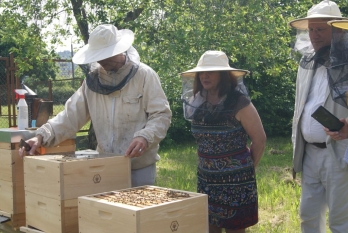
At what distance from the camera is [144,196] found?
7.73ft

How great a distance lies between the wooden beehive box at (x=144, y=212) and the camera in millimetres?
2070

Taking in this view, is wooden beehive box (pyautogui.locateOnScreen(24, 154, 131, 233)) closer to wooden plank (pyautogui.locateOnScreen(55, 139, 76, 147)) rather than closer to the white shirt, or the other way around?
wooden plank (pyautogui.locateOnScreen(55, 139, 76, 147))

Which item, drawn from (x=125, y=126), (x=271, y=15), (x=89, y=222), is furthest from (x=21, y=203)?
(x=271, y=15)

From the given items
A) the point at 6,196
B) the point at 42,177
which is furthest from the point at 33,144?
the point at 6,196

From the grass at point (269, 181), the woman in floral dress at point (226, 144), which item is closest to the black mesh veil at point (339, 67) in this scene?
the woman in floral dress at point (226, 144)

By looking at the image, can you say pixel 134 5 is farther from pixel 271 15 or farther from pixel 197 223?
pixel 197 223

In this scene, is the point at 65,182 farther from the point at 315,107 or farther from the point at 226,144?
the point at 315,107

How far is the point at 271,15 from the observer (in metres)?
6.24

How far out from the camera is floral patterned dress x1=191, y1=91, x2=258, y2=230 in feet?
9.25

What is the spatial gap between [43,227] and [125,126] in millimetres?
761

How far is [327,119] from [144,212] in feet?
3.75

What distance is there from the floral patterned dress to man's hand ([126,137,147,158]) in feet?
1.29

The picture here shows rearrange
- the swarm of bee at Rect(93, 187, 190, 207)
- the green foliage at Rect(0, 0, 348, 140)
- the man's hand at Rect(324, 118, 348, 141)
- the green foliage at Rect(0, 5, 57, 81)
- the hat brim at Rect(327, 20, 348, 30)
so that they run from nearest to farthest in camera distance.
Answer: the swarm of bee at Rect(93, 187, 190, 207) < the hat brim at Rect(327, 20, 348, 30) < the man's hand at Rect(324, 118, 348, 141) < the green foliage at Rect(0, 0, 348, 140) < the green foliage at Rect(0, 5, 57, 81)

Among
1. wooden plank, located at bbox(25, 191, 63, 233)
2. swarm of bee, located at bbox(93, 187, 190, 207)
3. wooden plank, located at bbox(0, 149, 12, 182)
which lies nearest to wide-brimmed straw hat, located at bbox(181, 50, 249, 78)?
swarm of bee, located at bbox(93, 187, 190, 207)
